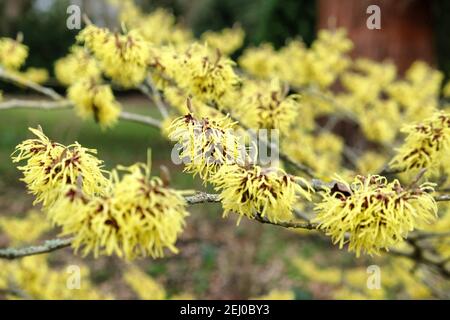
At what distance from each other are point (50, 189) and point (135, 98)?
19714 millimetres

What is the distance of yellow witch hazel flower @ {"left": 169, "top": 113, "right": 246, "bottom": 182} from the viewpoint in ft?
5.14

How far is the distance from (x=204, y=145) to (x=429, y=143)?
0.95 metres

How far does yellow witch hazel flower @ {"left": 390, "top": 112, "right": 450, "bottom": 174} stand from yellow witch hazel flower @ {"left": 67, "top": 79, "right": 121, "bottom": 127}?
5.03 ft

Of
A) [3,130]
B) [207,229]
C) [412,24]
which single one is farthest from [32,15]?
[412,24]

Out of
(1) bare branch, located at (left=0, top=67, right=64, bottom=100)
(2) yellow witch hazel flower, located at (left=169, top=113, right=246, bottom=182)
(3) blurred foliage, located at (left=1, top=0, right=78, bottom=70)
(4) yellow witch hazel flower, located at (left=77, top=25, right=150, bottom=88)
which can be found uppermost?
(3) blurred foliage, located at (left=1, top=0, right=78, bottom=70)

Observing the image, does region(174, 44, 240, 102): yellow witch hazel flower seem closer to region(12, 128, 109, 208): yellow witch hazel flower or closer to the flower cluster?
region(12, 128, 109, 208): yellow witch hazel flower

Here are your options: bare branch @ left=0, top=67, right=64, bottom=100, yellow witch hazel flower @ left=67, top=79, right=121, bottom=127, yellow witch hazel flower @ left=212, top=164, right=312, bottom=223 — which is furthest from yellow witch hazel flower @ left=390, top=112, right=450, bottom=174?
bare branch @ left=0, top=67, right=64, bottom=100

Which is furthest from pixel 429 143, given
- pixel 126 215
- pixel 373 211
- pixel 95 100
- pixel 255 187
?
pixel 95 100

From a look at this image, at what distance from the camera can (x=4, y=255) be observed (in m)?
1.82

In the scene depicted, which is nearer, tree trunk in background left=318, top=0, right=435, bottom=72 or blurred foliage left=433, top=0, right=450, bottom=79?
tree trunk in background left=318, top=0, right=435, bottom=72

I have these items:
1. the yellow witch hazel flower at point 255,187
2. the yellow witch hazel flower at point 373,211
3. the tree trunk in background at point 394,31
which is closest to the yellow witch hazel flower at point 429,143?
the yellow witch hazel flower at point 373,211

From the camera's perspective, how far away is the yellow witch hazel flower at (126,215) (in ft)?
4.17

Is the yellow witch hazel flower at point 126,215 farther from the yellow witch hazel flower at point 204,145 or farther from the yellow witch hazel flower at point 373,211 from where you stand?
the yellow witch hazel flower at point 373,211

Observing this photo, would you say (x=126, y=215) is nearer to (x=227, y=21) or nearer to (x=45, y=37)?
(x=227, y=21)
